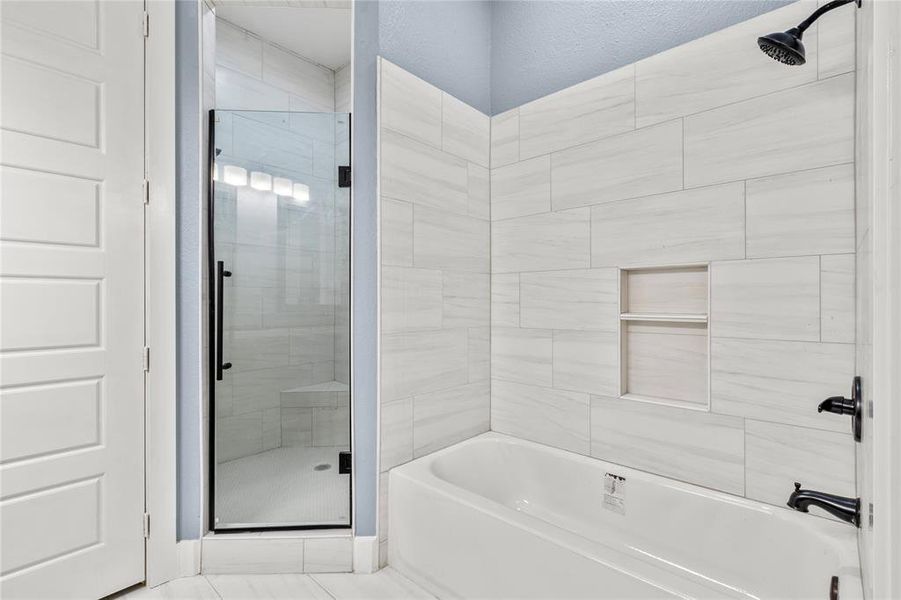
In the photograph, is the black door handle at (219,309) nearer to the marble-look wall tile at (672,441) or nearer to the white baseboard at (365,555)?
the white baseboard at (365,555)

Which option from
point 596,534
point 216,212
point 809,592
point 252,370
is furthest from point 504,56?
point 809,592

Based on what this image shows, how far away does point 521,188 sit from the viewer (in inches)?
94.4

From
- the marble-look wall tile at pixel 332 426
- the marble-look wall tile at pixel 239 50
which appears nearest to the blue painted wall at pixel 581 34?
the marble-look wall tile at pixel 239 50

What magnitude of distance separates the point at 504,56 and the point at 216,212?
5.75ft

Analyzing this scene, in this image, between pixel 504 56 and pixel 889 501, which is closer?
pixel 889 501

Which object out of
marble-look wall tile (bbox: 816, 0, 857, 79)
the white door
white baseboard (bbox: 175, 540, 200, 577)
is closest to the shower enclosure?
white baseboard (bbox: 175, 540, 200, 577)

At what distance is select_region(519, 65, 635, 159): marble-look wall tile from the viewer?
6.64ft

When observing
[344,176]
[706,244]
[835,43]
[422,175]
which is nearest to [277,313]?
[344,176]

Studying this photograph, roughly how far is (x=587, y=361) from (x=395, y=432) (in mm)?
951

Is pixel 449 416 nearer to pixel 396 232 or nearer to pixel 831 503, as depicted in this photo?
pixel 396 232

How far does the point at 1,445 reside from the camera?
1493 mm

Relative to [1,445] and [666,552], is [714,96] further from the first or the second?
[1,445]

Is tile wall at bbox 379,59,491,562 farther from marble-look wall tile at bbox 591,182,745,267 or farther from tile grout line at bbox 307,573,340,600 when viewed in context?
marble-look wall tile at bbox 591,182,745,267

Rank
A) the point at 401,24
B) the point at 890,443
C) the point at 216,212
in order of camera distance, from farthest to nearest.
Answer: the point at 401,24
the point at 216,212
the point at 890,443
